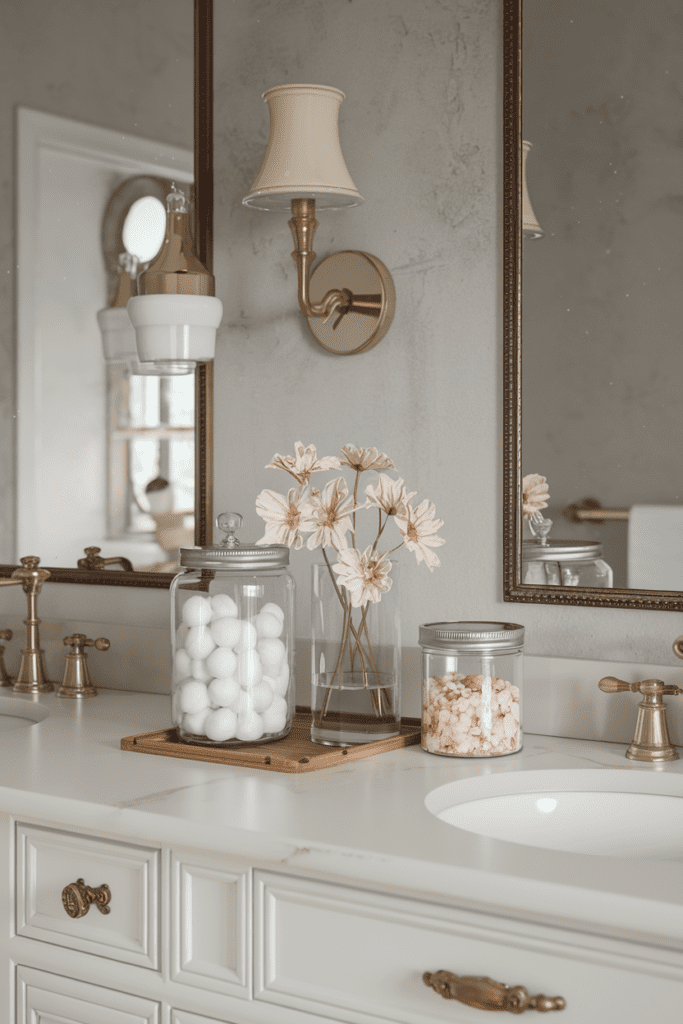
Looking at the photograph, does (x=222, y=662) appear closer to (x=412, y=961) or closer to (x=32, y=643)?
(x=412, y=961)

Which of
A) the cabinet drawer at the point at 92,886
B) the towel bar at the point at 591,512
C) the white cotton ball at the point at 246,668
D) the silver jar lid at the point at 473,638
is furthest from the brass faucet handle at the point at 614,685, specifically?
the cabinet drawer at the point at 92,886

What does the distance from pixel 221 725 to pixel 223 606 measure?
15 cm

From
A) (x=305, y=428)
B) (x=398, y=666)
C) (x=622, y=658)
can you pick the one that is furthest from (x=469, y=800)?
(x=305, y=428)

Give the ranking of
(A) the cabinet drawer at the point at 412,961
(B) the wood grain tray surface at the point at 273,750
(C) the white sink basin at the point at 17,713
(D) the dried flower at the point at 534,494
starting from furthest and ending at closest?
(C) the white sink basin at the point at 17,713, (D) the dried flower at the point at 534,494, (B) the wood grain tray surface at the point at 273,750, (A) the cabinet drawer at the point at 412,961

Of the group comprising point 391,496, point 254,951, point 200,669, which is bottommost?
point 254,951

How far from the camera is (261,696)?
4.73ft

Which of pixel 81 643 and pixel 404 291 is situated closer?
pixel 404 291

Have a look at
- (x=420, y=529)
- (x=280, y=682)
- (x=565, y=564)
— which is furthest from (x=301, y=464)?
(x=565, y=564)

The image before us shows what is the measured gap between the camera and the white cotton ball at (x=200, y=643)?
1.43 meters

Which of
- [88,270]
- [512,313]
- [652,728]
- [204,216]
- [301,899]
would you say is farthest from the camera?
[88,270]

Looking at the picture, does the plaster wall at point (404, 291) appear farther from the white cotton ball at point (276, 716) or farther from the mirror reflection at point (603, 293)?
the white cotton ball at point (276, 716)

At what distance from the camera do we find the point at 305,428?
70.1 inches

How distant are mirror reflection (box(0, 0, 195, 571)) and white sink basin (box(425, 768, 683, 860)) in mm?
819

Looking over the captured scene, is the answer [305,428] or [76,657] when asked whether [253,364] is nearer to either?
[305,428]
